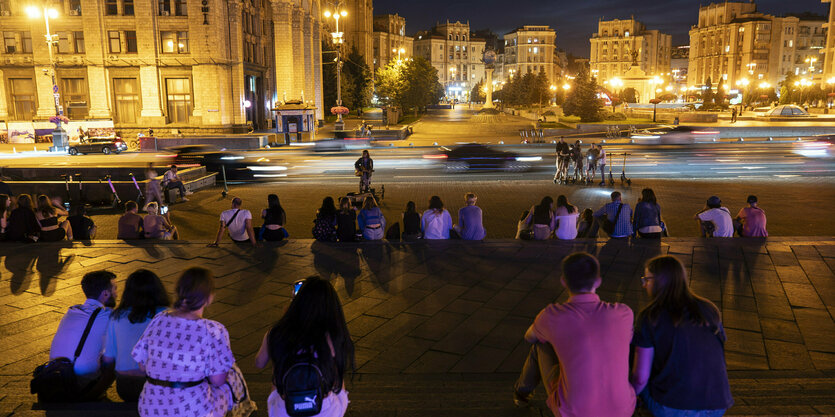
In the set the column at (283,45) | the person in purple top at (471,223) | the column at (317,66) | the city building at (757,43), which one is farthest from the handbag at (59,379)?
the city building at (757,43)

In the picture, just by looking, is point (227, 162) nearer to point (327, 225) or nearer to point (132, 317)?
point (327, 225)

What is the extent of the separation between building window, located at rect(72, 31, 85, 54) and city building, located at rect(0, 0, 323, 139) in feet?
0.31

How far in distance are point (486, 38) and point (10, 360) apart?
178840 mm

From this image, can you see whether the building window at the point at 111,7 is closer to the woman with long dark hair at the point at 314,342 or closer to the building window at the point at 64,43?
the building window at the point at 64,43

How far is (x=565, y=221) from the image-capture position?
10.6m

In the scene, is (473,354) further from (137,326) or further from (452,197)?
(452,197)

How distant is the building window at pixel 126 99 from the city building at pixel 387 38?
7716 centimetres

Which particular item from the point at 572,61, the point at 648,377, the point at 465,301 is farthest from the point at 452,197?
the point at 572,61

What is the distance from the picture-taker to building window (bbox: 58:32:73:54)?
44969 mm

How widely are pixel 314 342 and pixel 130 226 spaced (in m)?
9.23

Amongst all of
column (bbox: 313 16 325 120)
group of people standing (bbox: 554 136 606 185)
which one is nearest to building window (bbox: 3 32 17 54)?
column (bbox: 313 16 325 120)

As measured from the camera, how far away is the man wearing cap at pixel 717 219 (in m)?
10.5

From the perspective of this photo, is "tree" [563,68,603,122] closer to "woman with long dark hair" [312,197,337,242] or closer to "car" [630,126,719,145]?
"car" [630,126,719,145]

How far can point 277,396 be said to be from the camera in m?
3.30
